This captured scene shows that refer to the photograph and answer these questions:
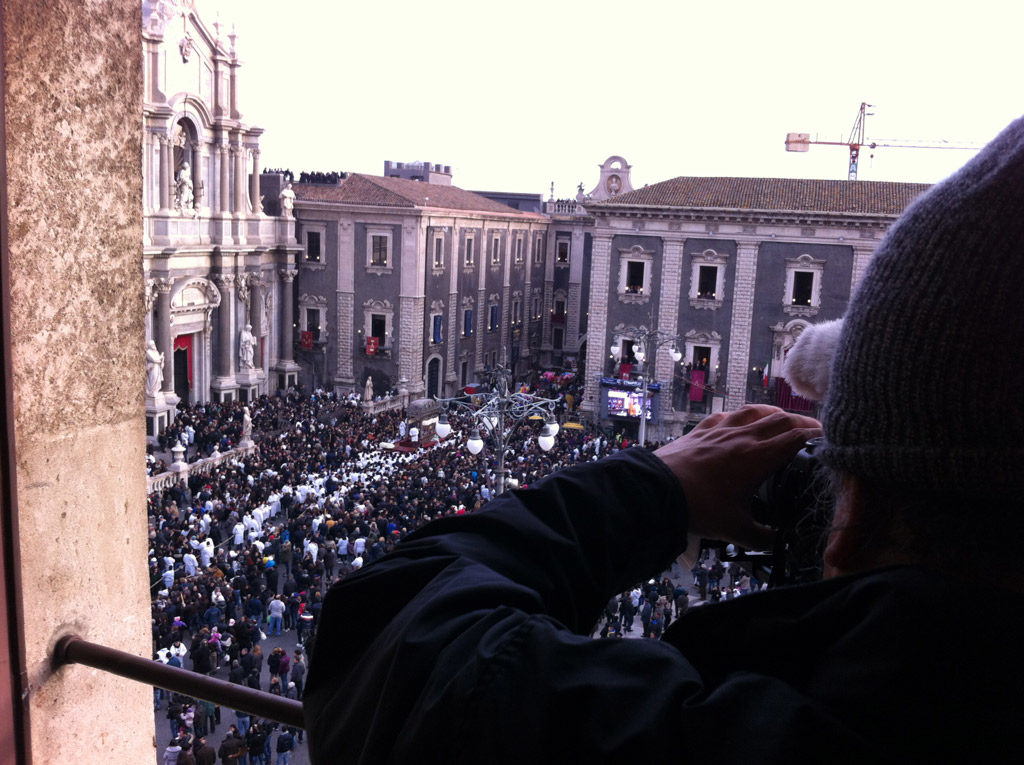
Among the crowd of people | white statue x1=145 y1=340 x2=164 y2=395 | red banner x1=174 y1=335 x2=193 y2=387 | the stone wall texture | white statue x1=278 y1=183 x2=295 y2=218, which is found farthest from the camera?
white statue x1=278 y1=183 x2=295 y2=218

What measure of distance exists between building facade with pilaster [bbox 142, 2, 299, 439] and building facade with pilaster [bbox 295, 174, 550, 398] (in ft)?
4.04

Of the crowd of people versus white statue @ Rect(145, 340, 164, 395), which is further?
white statue @ Rect(145, 340, 164, 395)

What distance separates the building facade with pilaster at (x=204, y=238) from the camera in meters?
22.9

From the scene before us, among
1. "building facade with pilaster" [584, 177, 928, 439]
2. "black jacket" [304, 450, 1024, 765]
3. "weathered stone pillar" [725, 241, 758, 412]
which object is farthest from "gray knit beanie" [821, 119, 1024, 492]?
"weathered stone pillar" [725, 241, 758, 412]

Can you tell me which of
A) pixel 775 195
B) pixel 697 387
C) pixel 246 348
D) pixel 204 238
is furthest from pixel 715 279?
pixel 204 238

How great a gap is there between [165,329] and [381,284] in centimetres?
807

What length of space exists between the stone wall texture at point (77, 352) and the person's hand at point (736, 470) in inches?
62.8

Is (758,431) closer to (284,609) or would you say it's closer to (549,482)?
(549,482)

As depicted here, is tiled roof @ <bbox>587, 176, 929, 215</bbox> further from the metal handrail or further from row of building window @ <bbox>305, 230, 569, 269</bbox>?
the metal handrail

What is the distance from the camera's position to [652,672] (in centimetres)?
79

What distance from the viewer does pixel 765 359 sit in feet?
80.8

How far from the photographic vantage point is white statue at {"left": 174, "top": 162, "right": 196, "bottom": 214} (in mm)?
24312

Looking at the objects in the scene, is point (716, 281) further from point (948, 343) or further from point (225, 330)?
point (948, 343)

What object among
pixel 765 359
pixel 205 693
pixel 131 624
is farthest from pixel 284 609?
pixel 765 359
